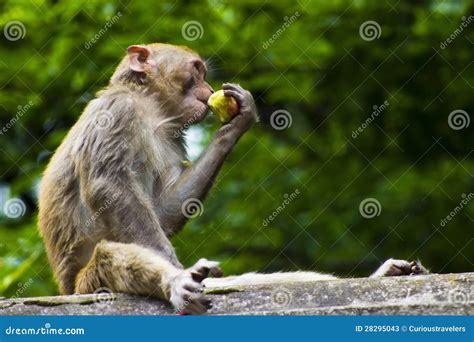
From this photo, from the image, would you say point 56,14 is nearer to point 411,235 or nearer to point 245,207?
point 245,207

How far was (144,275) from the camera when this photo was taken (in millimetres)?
7602

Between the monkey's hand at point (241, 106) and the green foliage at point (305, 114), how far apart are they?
9.59ft

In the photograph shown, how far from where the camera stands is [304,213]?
1269 centimetres

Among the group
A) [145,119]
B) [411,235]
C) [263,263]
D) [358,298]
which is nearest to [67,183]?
[145,119]

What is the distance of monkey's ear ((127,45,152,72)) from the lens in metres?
9.70
